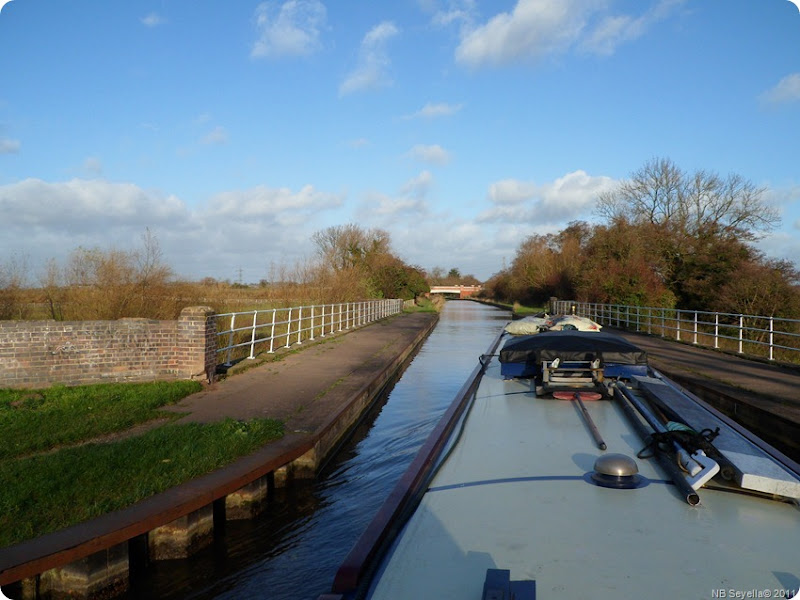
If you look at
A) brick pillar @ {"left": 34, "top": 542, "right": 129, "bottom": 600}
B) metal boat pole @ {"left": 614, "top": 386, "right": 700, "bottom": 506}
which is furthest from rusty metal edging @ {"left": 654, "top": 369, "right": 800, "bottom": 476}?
brick pillar @ {"left": 34, "top": 542, "right": 129, "bottom": 600}

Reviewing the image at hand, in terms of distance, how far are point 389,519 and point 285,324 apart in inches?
754

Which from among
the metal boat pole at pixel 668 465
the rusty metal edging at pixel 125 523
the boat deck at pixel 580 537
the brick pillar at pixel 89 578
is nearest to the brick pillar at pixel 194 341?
the rusty metal edging at pixel 125 523

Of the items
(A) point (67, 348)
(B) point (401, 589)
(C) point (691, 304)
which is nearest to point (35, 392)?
(A) point (67, 348)

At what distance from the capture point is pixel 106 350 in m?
9.27

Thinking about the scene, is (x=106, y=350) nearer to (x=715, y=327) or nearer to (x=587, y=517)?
(x=587, y=517)

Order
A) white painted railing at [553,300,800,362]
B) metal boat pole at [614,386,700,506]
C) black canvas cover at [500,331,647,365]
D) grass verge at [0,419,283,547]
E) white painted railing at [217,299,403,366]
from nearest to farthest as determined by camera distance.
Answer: metal boat pole at [614,386,700,506]
grass verge at [0,419,283,547]
black canvas cover at [500,331,647,365]
white painted railing at [217,299,403,366]
white painted railing at [553,300,800,362]

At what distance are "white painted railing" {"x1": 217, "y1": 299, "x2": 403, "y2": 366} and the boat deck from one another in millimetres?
7769

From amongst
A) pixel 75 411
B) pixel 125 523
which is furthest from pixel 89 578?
pixel 75 411

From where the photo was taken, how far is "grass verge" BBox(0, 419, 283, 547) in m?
4.30

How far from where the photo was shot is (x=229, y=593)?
14.8ft

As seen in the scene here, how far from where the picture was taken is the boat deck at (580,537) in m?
2.84

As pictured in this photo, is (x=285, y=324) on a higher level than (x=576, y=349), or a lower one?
lower

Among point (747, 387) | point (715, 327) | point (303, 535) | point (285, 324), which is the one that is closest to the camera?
point (303, 535)

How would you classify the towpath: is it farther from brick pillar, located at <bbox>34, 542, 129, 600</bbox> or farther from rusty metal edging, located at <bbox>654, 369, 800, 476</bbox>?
brick pillar, located at <bbox>34, 542, 129, 600</bbox>
